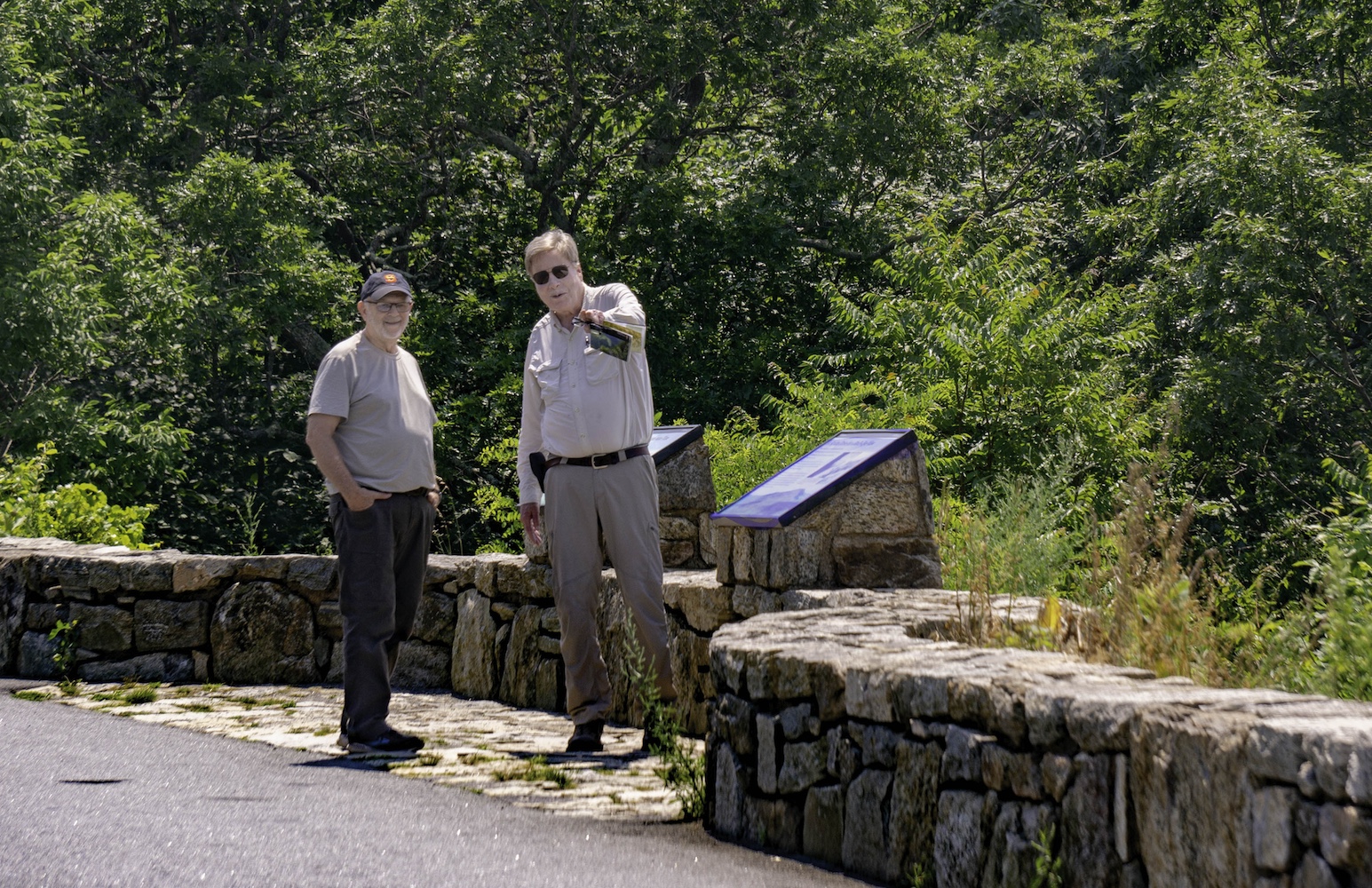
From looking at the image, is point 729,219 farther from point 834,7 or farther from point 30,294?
point 30,294

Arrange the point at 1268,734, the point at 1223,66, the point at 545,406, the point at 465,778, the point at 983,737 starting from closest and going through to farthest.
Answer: the point at 1268,734 < the point at 983,737 < the point at 465,778 < the point at 545,406 < the point at 1223,66

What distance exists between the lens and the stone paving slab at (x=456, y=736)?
510 cm

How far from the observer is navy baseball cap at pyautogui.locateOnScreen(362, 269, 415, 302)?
6.06 metres

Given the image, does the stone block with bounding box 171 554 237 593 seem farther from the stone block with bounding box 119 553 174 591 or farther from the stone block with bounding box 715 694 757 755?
the stone block with bounding box 715 694 757 755

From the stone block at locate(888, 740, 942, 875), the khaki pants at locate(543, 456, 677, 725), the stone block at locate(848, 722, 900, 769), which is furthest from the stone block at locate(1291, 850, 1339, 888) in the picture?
the khaki pants at locate(543, 456, 677, 725)

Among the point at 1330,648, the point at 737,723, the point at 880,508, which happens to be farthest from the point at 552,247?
the point at 1330,648

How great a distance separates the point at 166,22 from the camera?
1930cm

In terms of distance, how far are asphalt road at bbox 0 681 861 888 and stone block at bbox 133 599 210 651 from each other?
2.61 metres

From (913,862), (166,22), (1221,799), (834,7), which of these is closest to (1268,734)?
(1221,799)

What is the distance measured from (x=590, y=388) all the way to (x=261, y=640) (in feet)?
11.0

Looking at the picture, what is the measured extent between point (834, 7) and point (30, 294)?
9326mm

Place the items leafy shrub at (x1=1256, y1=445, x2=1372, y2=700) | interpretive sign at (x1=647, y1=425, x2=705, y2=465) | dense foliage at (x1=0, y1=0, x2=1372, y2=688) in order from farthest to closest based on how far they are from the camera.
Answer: dense foliage at (x1=0, y1=0, x2=1372, y2=688), interpretive sign at (x1=647, y1=425, x2=705, y2=465), leafy shrub at (x1=1256, y1=445, x2=1372, y2=700)

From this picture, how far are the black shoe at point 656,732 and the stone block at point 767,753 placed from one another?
29.3 inches

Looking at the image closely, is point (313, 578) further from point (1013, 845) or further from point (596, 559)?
point (1013, 845)
